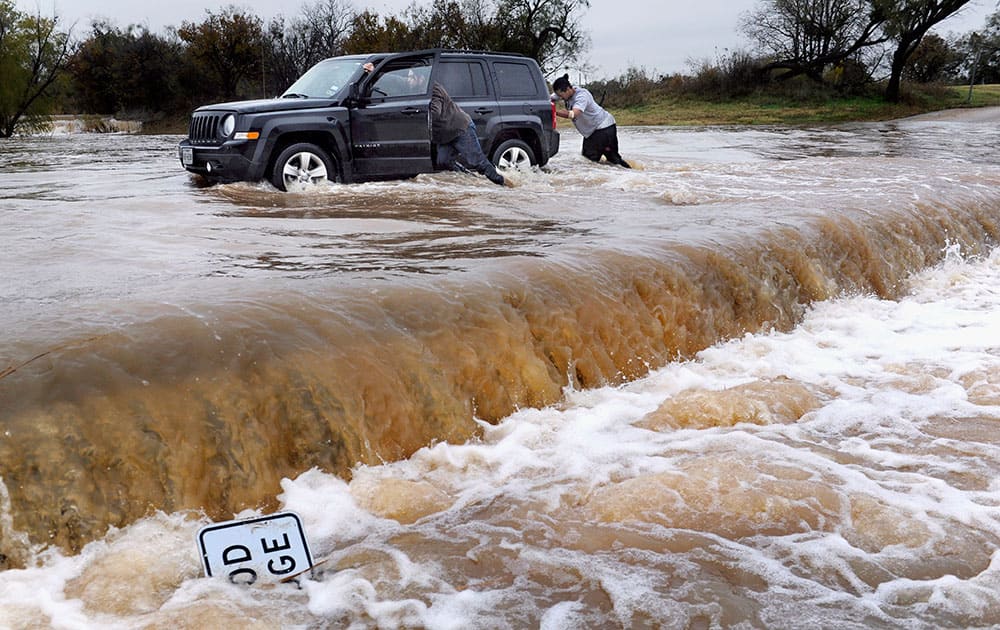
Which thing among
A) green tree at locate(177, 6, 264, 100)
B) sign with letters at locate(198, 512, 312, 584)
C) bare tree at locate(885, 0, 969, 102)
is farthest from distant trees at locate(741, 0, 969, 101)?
sign with letters at locate(198, 512, 312, 584)

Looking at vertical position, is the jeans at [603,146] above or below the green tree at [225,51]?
below

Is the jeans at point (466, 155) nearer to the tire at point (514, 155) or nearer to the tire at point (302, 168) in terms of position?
the tire at point (514, 155)

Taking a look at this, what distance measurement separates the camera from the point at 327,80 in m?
10.7

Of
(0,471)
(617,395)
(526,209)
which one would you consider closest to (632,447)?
(617,395)

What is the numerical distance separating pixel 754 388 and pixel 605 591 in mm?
2442

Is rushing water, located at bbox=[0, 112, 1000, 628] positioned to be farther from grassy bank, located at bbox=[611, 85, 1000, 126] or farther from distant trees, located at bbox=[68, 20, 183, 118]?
distant trees, located at bbox=[68, 20, 183, 118]

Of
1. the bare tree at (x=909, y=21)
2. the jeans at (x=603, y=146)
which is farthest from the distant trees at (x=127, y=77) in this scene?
the jeans at (x=603, y=146)

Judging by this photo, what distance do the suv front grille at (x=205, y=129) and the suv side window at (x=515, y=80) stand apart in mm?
3777

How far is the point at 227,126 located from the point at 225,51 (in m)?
48.1

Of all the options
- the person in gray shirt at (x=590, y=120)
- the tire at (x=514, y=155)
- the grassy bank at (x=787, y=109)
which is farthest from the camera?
the grassy bank at (x=787, y=109)

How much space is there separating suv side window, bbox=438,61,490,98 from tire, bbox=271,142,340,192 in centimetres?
190

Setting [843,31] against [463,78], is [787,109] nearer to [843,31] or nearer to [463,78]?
[843,31]

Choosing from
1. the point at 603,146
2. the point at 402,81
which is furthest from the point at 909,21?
the point at 402,81

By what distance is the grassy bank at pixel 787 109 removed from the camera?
37.9 metres
